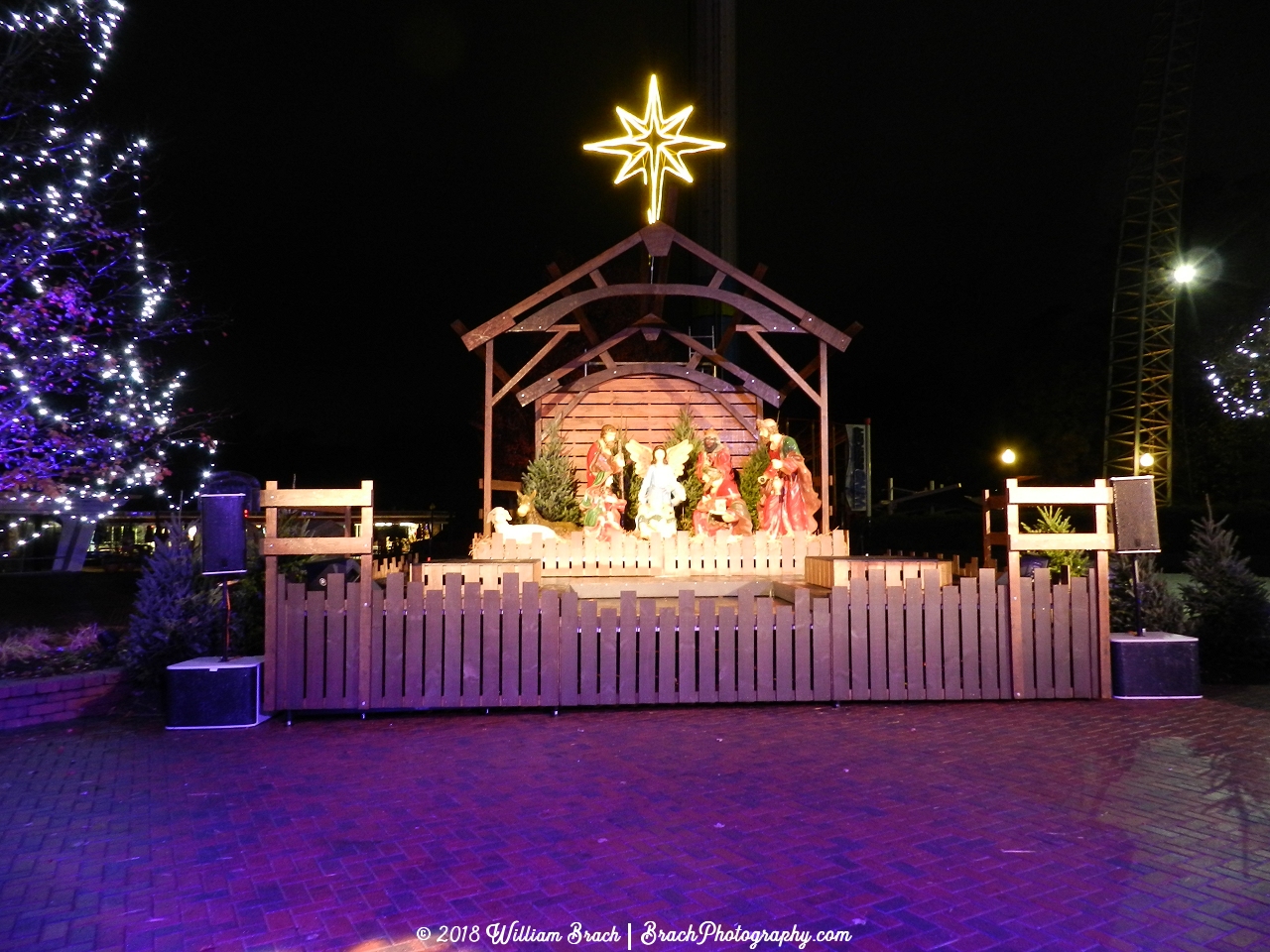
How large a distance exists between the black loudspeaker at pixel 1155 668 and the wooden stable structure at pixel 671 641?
132 mm

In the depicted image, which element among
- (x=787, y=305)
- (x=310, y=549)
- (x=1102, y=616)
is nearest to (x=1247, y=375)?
(x=787, y=305)

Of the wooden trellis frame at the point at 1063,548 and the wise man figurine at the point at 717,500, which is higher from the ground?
the wise man figurine at the point at 717,500

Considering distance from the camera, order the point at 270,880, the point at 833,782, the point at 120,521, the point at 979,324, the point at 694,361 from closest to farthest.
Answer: the point at 270,880
the point at 833,782
the point at 694,361
the point at 120,521
the point at 979,324

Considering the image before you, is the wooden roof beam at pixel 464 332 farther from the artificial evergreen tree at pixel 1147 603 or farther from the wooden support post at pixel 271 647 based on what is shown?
the artificial evergreen tree at pixel 1147 603

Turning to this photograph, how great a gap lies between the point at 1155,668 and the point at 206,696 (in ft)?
26.6

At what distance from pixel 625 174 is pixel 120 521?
30.2m

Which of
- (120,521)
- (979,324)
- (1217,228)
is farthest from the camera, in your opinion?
(979,324)

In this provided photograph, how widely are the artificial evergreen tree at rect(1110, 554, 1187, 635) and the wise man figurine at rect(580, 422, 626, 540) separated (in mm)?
8032

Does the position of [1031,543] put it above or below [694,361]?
below

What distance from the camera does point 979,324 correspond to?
1991 inches

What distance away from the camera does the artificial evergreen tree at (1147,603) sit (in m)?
8.88

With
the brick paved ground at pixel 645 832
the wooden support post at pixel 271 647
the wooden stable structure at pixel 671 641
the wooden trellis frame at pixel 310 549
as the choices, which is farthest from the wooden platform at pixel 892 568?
the wooden support post at pixel 271 647

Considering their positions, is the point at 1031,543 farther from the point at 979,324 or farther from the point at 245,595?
the point at 979,324

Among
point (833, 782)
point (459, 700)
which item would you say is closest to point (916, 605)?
point (833, 782)
